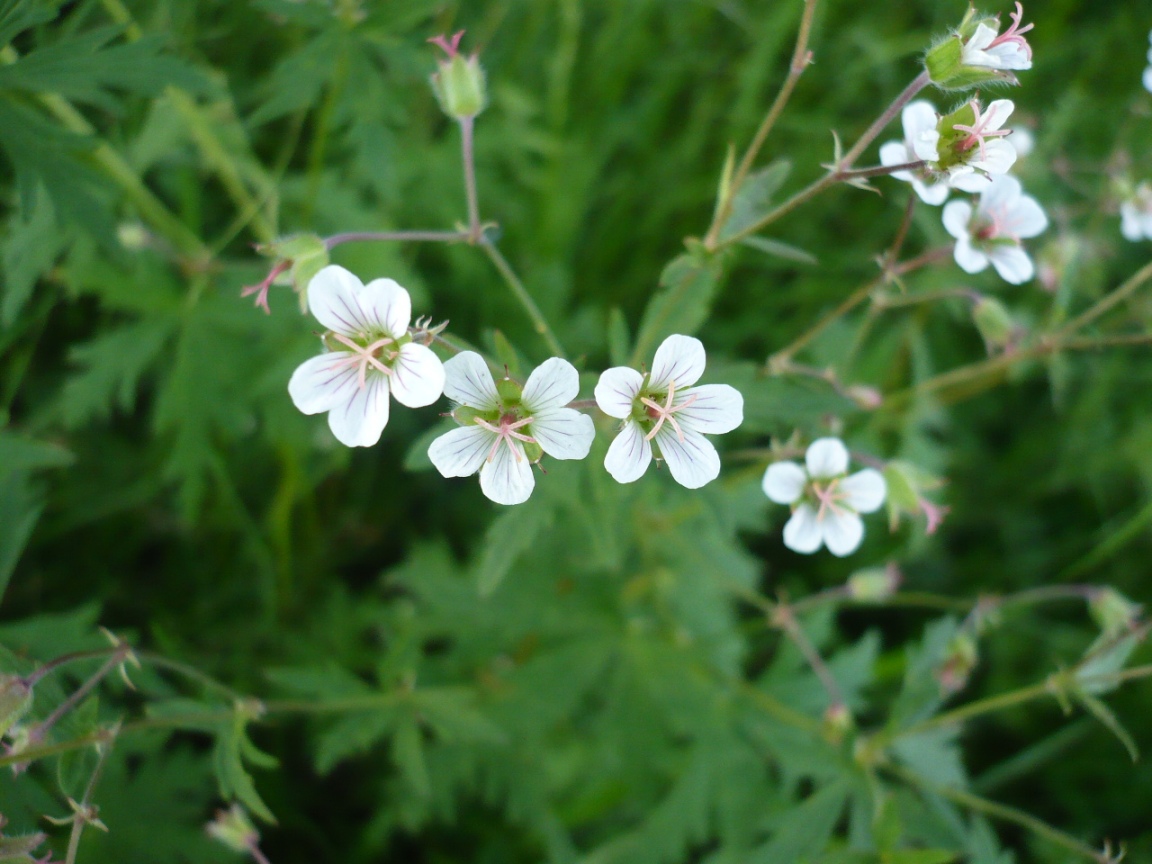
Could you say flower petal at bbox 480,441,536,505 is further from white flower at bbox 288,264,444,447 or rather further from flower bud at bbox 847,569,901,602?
flower bud at bbox 847,569,901,602

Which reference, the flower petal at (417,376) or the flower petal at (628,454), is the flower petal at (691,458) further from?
the flower petal at (417,376)

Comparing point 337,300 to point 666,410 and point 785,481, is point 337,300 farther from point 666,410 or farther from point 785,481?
point 785,481

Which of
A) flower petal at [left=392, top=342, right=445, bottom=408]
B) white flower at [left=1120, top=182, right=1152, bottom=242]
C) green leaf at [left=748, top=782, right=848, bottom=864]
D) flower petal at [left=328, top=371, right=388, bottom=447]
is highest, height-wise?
flower petal at [left=392, top=342, right=445, bottom=408]

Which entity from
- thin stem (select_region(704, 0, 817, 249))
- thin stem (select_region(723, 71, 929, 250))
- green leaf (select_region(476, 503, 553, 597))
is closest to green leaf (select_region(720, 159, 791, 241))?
thin stem (select_region(704, 0, 817, 249))

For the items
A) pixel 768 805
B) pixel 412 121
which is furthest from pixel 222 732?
pixel 412 121

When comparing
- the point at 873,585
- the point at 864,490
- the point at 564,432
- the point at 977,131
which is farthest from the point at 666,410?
the point at 873,585

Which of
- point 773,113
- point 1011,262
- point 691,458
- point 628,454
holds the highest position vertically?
point 773,113
